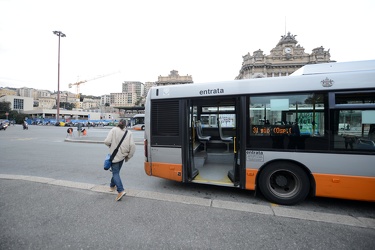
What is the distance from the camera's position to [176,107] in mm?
4344

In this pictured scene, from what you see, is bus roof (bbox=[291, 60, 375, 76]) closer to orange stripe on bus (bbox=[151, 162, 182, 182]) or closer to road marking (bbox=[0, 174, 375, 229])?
road marking (bbox=[0, 174, 375, 229])

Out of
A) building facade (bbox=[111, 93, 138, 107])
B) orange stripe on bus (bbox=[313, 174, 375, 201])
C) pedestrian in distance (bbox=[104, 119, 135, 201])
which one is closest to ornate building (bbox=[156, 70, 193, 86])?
building facade (bbox=[111, 93, 138, 107])

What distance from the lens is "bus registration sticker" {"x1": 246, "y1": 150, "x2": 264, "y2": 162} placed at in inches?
146

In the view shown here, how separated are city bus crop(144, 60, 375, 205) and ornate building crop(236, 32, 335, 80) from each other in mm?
74565

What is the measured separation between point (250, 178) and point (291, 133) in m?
1.29

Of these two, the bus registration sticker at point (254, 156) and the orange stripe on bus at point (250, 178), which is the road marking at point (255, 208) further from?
the bus registration sticker at point (254, 156)

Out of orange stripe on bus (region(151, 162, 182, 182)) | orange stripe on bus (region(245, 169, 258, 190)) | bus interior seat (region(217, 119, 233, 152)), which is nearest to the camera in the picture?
orange stripe on bus (region(245, 169, 258, 190))

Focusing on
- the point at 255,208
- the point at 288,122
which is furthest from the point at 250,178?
the point at 288,122

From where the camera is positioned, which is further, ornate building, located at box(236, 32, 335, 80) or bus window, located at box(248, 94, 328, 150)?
ornate building, located at box(236, 32, 335, 80)

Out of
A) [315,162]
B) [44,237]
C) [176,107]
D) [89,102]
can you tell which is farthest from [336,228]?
[89,102]

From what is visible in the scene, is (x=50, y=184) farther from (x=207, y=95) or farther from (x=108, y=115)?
(x=108, y=115)

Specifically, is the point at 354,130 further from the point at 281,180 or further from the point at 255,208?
the point at 255,208

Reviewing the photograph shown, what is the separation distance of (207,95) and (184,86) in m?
0.66

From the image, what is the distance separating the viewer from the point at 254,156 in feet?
12.3
